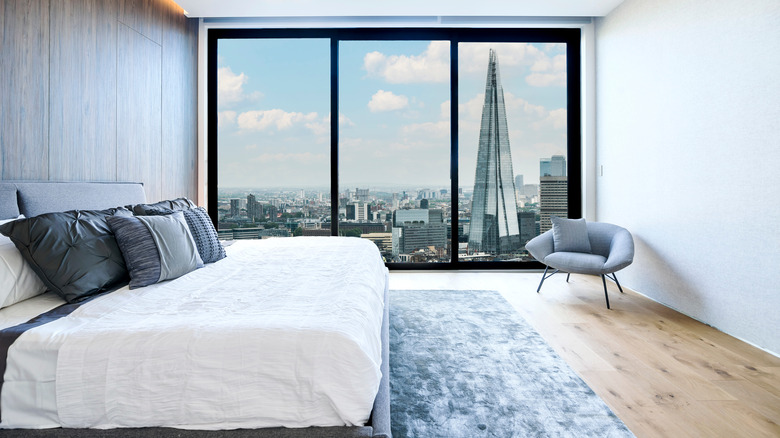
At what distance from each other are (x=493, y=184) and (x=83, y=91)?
4.03m

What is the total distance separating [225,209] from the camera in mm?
4816

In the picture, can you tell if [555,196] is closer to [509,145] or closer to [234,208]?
[509,145]

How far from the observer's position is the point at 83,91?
270 centimetres

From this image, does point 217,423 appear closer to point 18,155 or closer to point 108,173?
point 18,155

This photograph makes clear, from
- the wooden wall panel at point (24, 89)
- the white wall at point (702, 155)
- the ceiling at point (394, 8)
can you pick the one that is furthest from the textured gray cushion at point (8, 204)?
the white wall at point (702, 155)

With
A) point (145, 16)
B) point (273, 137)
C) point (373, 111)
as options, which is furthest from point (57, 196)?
point (373, 111)

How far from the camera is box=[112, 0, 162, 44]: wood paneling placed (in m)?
3.19

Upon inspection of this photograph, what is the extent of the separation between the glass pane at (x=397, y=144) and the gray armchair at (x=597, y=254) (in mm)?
1284

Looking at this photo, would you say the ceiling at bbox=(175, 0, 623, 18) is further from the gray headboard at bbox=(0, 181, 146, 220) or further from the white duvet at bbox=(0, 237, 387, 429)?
the white duvet at bbox=(0, 237, 387, 429)

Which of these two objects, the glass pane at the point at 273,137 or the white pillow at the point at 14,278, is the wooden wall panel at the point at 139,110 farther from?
the white pillow at the point at 14,278

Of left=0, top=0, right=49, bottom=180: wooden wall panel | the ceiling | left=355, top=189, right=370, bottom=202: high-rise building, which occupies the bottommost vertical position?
left=355, top=189, right=370, bottom=202: high-rise building

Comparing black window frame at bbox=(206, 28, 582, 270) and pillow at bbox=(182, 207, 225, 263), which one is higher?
black window frame at bbox=(206, 28, 582, 270)

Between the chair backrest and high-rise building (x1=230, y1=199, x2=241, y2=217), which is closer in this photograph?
the chair backrest

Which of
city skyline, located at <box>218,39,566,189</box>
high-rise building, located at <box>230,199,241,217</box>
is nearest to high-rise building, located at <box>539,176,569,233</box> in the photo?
city skyline, located at <box>218,39,566,189</box>
